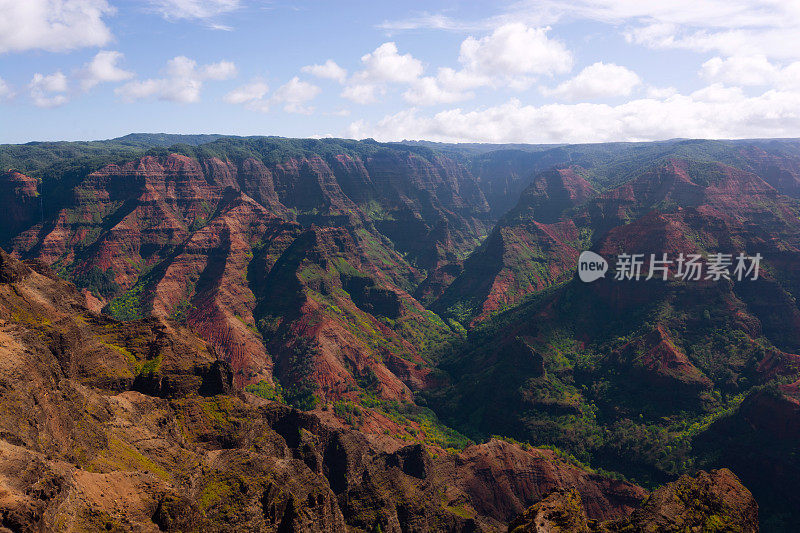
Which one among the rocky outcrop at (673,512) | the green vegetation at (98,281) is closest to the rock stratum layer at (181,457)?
the rocky outcrop at (673,512)

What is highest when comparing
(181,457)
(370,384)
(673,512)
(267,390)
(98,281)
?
(98,281)

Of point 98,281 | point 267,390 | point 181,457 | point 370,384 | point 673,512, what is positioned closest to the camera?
point 673,512

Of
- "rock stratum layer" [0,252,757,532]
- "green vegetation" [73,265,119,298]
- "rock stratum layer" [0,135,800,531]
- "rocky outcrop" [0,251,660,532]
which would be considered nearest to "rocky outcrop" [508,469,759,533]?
"rock stratum layer" [0,135,800,531]

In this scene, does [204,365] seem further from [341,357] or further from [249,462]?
[341,357]

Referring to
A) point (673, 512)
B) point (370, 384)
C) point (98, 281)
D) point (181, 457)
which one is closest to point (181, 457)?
point (181, 457)

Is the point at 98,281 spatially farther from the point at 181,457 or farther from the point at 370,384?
the point at 181,457

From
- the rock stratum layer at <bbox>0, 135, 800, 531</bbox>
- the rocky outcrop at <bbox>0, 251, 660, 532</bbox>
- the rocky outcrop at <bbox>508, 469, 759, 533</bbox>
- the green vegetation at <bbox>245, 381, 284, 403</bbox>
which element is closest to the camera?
the rocky outcrop at <bbox>0, 251, 660, 532</bbox>

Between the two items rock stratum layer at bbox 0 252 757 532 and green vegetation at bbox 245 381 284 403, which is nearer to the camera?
rock stratum layer at bbox 0 252 757 532

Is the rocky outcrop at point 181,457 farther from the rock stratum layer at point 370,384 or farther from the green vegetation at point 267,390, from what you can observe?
the green vegetation at point 267,390

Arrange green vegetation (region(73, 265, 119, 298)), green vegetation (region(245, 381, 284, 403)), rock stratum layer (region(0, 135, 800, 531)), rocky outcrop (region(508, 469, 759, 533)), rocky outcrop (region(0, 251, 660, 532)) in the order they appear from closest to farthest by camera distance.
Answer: rocky outcrop (region(0, 251, 660, 532))
rocky outcrop (region(508, 469, 759, 533))
rock stratum layer (region(0, 135, 800, 531))
green vegetation (region(245, 381, 284, 403))
green vegetation (region(73, 265, 119, 298))

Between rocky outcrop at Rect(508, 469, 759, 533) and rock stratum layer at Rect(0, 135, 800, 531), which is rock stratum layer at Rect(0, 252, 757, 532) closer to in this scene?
rock stratum layer at Rect(0, 135, 800, 531)

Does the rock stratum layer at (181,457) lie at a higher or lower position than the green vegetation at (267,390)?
higher
